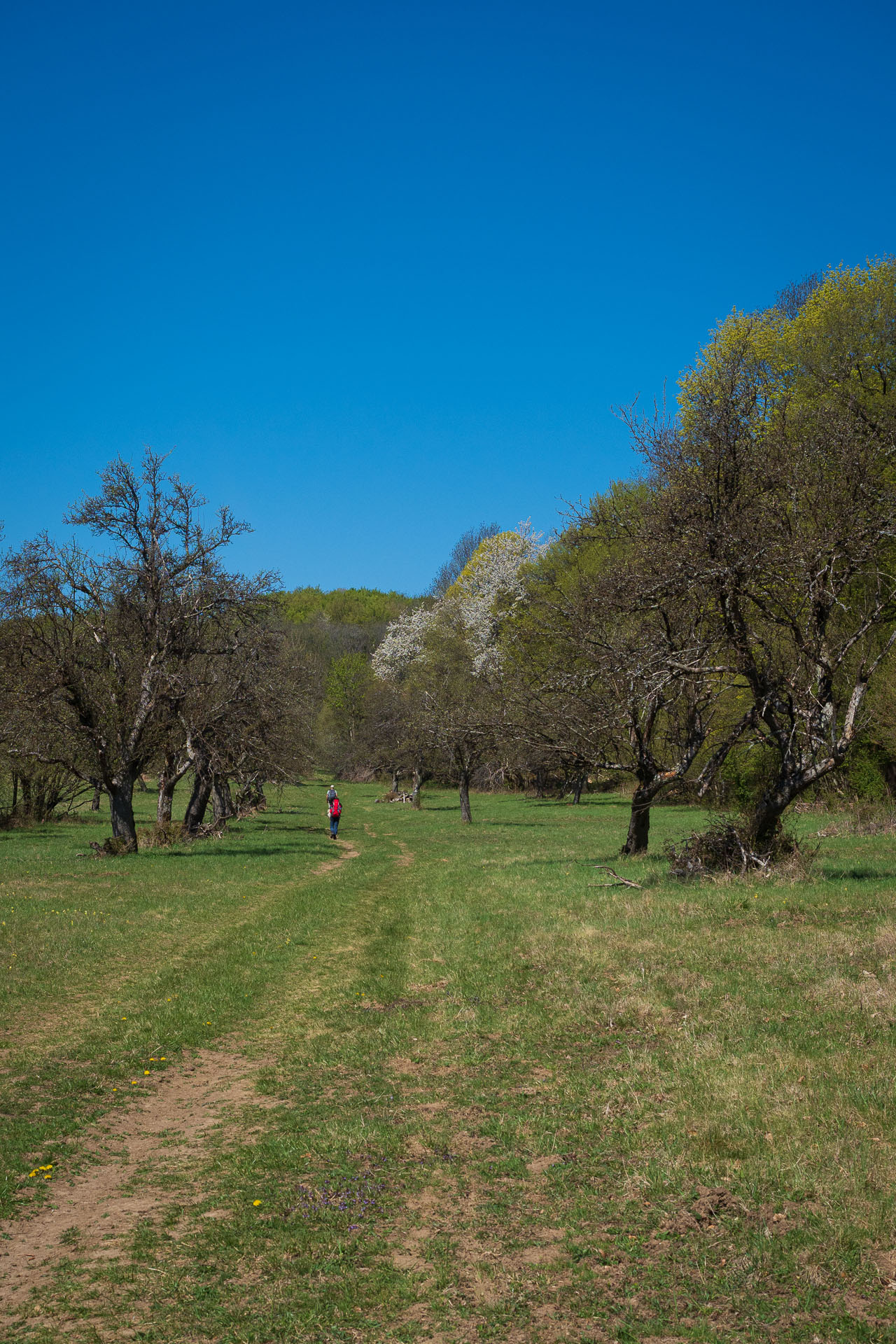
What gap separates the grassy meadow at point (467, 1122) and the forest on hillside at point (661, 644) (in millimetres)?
4253

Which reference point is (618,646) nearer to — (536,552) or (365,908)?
(365,908)

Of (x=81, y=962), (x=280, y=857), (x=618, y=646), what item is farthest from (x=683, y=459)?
(x=280, y=857)

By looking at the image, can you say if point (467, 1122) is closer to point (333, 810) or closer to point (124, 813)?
point (124, 813)

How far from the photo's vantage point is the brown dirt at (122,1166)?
5801 mm

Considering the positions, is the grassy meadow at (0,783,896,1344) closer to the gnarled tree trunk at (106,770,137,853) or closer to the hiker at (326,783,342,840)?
the gnarled tree trunk at (106,770,137,853)

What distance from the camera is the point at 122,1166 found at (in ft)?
23.9

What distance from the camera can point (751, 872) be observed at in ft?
52.5

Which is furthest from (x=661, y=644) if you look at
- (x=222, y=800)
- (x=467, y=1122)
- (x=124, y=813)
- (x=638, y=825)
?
(x=222, y=800)

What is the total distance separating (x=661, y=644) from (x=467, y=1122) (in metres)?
11.7

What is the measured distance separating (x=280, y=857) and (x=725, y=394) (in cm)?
1864

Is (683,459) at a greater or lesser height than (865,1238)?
greater

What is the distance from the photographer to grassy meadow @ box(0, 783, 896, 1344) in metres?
5.08

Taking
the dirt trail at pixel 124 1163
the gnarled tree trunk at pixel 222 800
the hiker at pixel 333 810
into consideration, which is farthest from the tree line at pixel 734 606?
the gnarled tree trunk at pixel 222 800

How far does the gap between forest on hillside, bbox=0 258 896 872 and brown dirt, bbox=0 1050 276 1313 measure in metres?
9.69
